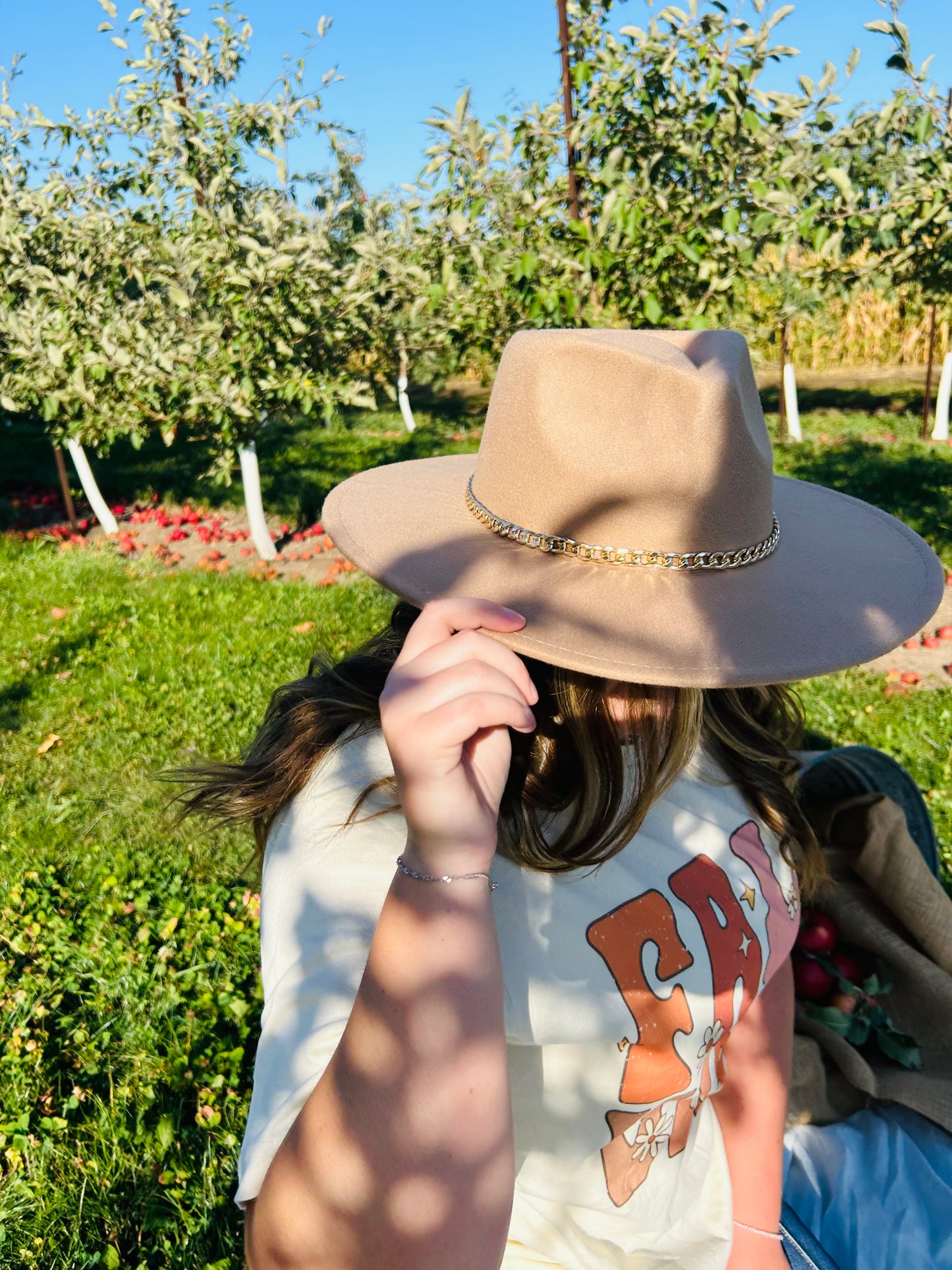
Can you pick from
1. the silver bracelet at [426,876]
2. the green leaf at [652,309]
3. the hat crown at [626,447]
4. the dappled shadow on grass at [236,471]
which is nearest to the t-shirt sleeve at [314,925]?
the silver bracelet at [426,876]

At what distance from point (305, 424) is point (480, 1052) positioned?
13793 millimetres

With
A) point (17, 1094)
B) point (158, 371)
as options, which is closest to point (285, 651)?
point (158, 371)

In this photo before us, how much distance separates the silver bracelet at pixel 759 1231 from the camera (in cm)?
162

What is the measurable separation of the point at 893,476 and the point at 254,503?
267 inches

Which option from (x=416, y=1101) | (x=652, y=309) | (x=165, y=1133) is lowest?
(x=165, y=1133)

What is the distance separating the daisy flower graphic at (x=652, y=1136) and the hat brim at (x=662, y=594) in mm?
788

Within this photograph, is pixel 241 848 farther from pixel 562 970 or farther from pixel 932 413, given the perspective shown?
pixel 932 413

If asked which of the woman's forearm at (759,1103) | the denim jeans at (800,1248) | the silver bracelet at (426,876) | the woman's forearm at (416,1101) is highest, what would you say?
the silver bracelet at (426,876)

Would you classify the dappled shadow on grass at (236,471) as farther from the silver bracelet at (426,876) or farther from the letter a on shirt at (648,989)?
the silver bracelet at (426,876)

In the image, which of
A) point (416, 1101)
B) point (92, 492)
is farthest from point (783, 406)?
point (416, 1101)

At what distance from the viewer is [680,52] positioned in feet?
14.1

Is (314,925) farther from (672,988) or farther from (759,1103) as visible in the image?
(759,1103)

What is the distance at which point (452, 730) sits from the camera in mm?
820

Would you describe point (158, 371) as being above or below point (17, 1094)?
above
